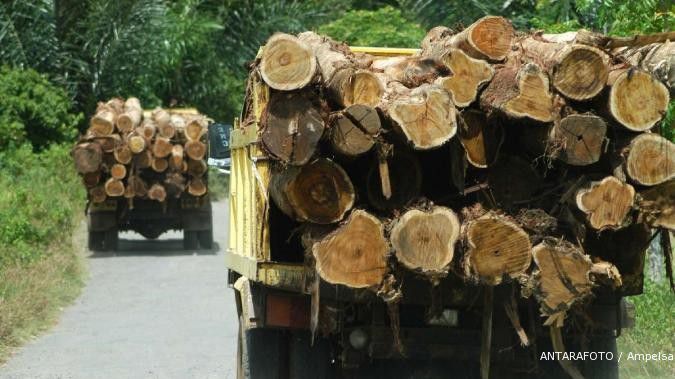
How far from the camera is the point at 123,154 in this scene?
63.2 ft

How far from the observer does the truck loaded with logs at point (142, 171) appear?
19.3 m

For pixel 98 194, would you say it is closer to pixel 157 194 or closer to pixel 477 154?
pixel 157 194

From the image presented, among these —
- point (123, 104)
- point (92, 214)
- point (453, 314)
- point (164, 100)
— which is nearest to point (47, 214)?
point (92, 214)

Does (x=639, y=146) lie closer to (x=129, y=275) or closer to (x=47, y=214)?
(x=129, y=275)

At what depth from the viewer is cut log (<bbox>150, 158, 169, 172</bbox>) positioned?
19453 millimetres

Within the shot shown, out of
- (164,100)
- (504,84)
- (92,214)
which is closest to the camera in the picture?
(504,84)

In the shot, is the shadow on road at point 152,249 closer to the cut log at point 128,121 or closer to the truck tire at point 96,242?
the truck tire at point 96,242

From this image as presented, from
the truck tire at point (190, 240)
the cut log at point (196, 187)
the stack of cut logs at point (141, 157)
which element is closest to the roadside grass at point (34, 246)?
the stack of cut logs at point (141, 157)

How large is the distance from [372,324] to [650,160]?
168 centimetres

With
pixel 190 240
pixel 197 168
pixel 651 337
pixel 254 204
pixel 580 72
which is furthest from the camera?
pixel 190 240

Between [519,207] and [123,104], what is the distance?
14921mm

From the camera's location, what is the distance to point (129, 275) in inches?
679

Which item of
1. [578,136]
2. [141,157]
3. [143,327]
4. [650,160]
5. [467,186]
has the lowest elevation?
[143,327]

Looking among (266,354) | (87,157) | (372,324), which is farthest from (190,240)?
(372,324)
